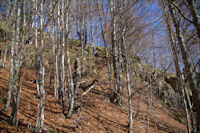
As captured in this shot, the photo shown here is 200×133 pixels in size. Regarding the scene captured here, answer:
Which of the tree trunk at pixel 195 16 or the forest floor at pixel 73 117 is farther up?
the tree trunk at pixel 195 16

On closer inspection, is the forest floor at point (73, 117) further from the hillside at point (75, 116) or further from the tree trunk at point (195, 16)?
the tree trunk at point (195, 16)

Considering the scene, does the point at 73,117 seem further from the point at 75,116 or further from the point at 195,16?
the point at 195,16

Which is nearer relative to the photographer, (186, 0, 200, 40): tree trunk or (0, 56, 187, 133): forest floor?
(186, 0, 200, 40): tree trunk

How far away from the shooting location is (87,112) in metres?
5.36

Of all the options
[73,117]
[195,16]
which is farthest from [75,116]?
[195,16]

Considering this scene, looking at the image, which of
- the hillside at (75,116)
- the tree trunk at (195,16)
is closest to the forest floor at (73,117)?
the hillside at (75,116)

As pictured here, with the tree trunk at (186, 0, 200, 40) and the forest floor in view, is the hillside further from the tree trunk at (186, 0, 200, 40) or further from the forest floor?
the tree trunk at (186, 0, 200, 40)

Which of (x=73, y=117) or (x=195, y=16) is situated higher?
(x=195, y=16)

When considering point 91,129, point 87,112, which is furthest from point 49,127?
point 87,112

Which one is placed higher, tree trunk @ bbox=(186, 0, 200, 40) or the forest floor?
tree trunk @ bbox=(186, 0, 200, 40)

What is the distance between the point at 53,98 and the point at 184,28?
5553 mm

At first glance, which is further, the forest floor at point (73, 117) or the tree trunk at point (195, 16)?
the forest floor at point (73, 117)

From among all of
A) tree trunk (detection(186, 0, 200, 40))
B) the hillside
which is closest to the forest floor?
the hillside

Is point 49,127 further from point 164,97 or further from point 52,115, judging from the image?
point 164,97
